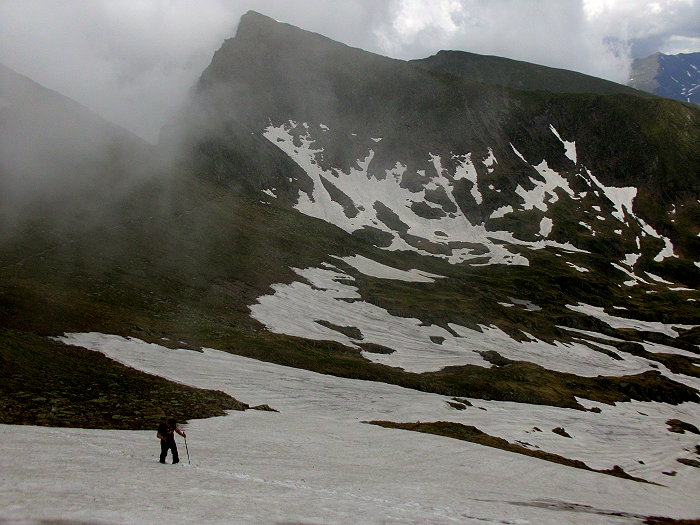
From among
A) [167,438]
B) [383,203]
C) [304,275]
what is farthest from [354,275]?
[167,438]

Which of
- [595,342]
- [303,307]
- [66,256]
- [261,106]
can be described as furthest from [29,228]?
[261,106]

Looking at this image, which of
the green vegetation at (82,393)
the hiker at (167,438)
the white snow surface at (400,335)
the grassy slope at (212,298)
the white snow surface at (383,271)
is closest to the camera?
the hiker at (167,438)

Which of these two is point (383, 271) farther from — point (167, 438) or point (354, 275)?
point (167, 438)

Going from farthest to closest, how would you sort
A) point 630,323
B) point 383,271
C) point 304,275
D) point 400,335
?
point 630,323 → point 383,271 → point 304,275 → point 400,335

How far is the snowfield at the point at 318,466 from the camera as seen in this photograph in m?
16.2

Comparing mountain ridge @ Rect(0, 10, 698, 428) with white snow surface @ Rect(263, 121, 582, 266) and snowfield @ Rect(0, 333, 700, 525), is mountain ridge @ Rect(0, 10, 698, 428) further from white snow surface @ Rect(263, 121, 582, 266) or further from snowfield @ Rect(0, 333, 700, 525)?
snowfield @ Rect(0, 333, 700, 525)

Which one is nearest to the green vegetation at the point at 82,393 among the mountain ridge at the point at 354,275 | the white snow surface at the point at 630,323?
the mountain ridge at the point at 354,275

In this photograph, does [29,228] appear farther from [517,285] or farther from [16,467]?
[517,285]

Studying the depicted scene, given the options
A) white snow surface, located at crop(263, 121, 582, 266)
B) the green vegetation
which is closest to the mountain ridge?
white snow surface, located at crop(263, 121, 582, 266)

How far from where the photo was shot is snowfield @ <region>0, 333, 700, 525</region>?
1622 cm

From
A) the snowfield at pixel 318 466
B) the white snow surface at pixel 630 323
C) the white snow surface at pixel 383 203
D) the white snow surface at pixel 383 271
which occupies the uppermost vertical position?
the white snow surface at pixel 383 203

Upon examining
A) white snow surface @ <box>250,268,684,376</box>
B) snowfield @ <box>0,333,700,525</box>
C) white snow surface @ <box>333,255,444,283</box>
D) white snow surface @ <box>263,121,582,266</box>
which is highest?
white snow surface @ <box>263,121,582,266</box>

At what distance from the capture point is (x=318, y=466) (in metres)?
26.3

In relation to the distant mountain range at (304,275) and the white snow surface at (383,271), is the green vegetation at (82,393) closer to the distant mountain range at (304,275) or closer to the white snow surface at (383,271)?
the distant mountain range at (304,275)
